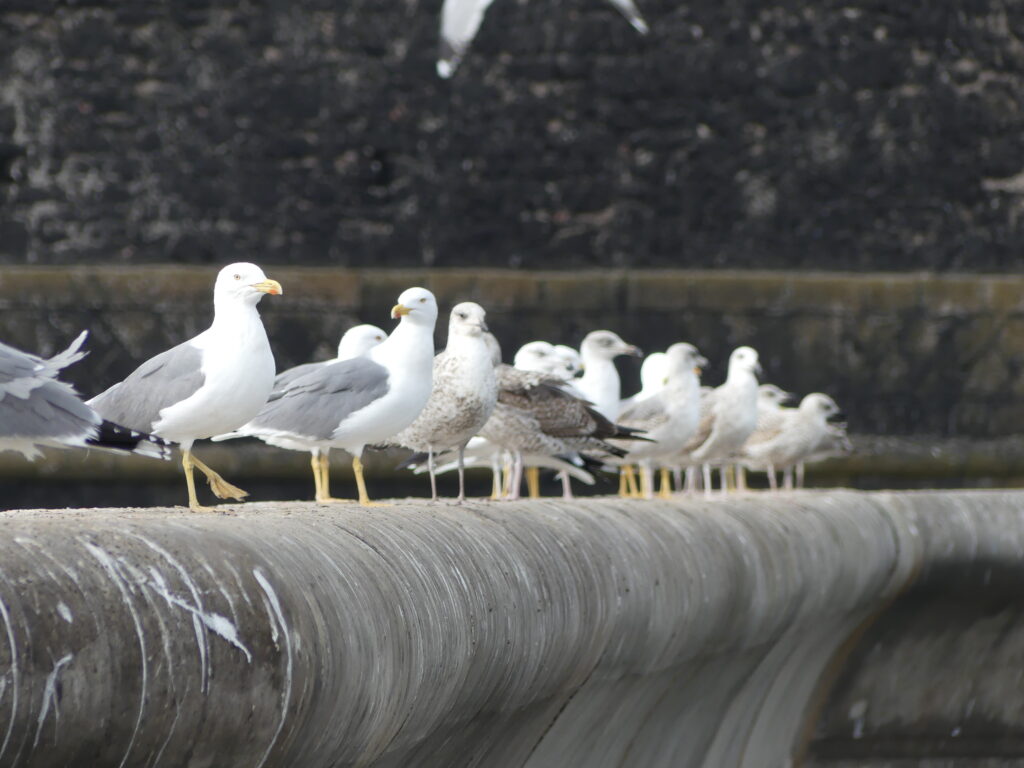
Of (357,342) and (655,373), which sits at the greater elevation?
(357,342)

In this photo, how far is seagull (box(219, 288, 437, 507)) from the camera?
3510 millimetres

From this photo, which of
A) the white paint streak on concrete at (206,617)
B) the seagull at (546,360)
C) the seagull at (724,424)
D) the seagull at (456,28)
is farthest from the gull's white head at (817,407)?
the white paint streak on concrete at (206,617)

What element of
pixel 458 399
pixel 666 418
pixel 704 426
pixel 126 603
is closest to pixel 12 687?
pixel 126 603

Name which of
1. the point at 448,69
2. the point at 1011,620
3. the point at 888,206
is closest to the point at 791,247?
the point at 888,206

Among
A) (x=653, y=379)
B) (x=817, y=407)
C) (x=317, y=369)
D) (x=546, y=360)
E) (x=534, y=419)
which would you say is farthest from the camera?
(x=817, y=407)

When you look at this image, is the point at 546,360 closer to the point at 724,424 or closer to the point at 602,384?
the point at 602,384

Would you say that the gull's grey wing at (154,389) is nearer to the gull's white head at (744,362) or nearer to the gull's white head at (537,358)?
the gull's white head at (537,358)

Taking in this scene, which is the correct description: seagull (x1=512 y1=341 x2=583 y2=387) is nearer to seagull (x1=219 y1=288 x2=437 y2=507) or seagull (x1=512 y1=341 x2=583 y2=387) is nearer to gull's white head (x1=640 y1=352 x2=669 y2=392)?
gull's white head (x1=640 y1=352 x2=669 y2=392)

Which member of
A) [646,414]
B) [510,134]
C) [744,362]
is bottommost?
[744,362]

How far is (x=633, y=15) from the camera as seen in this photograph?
11.3m

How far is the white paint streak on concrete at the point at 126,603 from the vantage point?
139 cm

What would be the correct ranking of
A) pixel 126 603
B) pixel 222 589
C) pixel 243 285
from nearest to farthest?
1. pixel 126 603
2. pixel 222 589
3. pixel 243 285

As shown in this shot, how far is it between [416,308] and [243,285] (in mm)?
632

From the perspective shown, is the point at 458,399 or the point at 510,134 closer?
the point at 458,399
